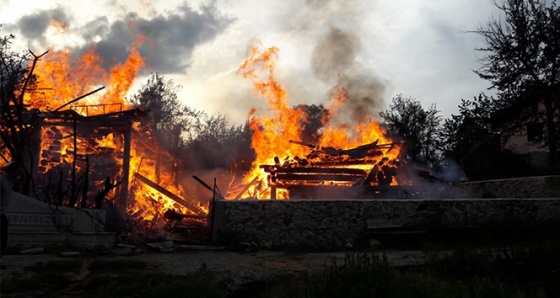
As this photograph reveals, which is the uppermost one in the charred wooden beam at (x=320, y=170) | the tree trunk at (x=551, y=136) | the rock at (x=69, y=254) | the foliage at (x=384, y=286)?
the tree trunk at (x=551, y=136)

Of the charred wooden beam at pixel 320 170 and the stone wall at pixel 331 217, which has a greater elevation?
the charred wooden beam at pixel 320 170

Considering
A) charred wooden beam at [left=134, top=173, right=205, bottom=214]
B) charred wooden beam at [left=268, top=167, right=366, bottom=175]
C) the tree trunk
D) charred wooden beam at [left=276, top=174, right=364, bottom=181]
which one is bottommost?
charred wooden beam at [left=134, top=173, right=205, bottom=214]

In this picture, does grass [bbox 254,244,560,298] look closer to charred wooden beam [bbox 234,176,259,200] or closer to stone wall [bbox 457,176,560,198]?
stone wall [bbox 457,176,560,198]

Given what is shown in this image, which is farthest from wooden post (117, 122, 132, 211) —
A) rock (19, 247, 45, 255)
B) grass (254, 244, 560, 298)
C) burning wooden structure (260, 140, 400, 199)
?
grass (254, 244, 560, 298)

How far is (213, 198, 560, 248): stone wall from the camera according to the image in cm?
1164

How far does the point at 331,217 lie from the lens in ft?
38.9

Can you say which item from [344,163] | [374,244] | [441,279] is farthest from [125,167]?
[441,279]

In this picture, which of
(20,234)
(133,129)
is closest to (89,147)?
(133,129)

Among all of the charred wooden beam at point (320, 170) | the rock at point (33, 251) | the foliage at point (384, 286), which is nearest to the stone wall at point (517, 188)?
the charred wooden beam at point (320, 170)

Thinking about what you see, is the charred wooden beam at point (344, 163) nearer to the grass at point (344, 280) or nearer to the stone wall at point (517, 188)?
the stone wall at point (517, 188)

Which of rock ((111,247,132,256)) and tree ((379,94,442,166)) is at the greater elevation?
tree ((379,94,442,166))

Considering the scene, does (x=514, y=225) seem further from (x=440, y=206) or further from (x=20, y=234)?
(x=20, y=234)

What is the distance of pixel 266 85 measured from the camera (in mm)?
22656

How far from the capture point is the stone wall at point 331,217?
1164 centimetres
